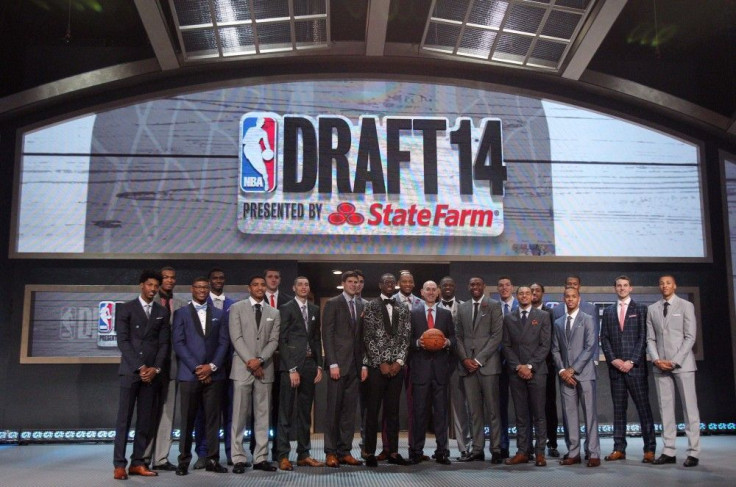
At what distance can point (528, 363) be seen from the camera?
22.2 feet

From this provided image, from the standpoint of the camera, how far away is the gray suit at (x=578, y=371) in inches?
→ 265

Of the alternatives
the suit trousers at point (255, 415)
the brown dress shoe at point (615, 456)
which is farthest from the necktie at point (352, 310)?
the brown dress shoe at point (615, 456)

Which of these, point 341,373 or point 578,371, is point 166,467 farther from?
point 578,371

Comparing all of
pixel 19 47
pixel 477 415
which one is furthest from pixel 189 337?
pixel 19 47

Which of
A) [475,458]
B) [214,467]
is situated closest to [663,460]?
[475,458]

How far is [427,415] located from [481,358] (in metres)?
0.73

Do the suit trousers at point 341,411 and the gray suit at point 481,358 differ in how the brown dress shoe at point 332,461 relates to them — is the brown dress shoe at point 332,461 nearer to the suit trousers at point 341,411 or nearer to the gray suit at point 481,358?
the suit trousers at point 341,411

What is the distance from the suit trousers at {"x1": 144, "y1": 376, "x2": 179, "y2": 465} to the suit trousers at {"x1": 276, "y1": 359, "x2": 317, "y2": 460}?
3.23 ft

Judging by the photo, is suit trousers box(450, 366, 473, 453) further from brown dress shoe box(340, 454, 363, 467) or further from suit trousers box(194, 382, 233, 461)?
suit trousers box(194, 382, 233, 461)

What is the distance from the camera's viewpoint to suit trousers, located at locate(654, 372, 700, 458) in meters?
6.54

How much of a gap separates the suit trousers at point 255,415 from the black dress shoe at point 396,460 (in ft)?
3.70

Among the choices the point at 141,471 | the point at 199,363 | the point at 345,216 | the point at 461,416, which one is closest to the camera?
the point at 141,471

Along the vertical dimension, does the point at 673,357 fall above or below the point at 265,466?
above

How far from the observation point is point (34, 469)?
6.41m
